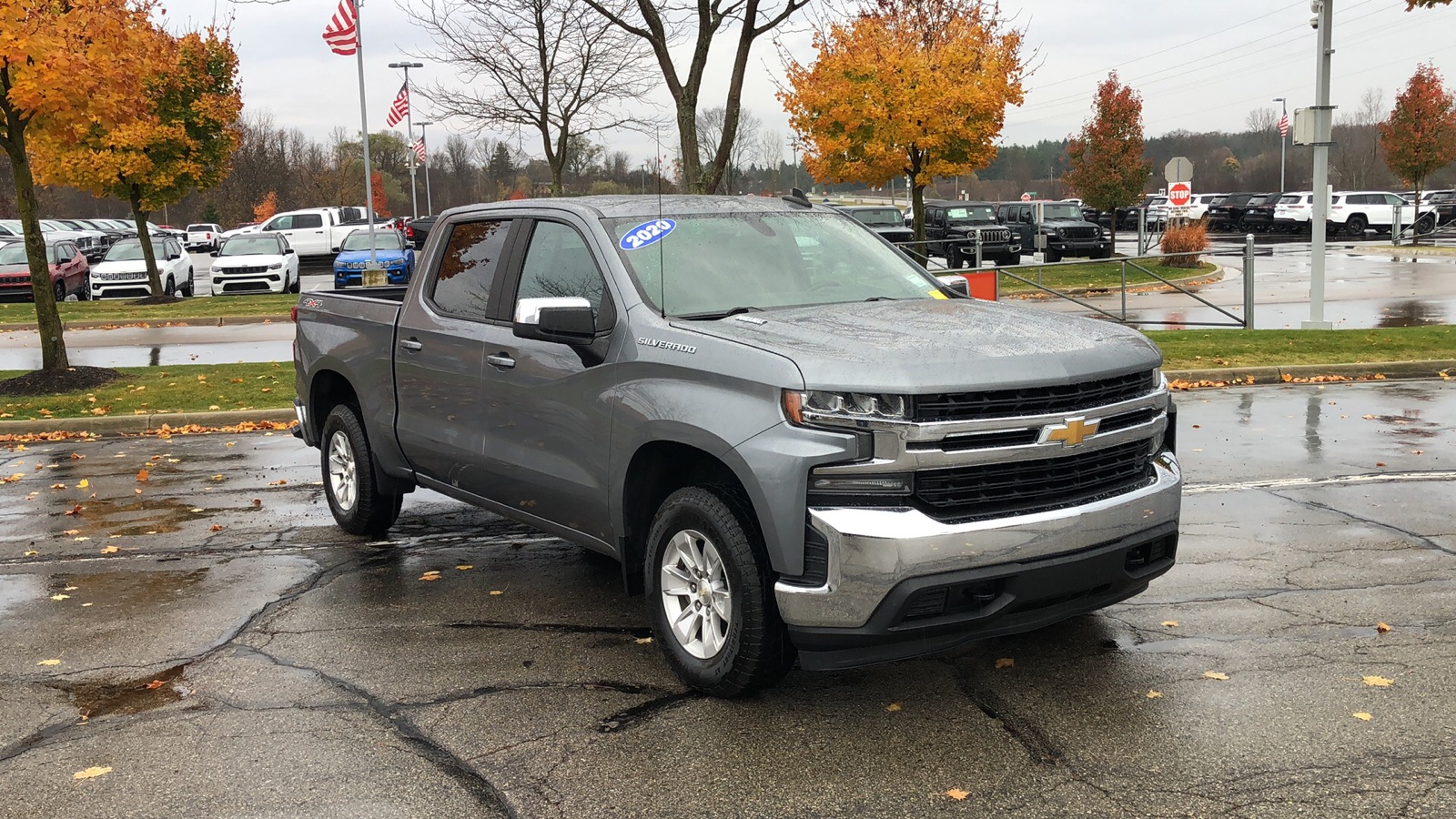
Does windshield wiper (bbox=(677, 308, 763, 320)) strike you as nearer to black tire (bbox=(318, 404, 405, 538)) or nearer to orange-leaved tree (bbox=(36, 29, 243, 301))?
black tire (bbox=(318, 404, 405, 538))

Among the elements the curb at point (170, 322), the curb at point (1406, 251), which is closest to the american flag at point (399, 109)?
the curb at point (170, 322)

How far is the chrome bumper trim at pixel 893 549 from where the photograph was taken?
4.07m

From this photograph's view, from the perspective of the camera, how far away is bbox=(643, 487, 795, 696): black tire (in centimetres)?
442

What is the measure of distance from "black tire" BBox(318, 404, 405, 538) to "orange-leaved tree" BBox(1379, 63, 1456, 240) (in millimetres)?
49929

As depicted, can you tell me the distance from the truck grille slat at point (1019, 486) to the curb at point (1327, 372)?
9.27 m

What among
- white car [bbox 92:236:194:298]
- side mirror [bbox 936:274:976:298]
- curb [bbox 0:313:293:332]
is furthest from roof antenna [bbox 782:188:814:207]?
white car [bbox 92:236:194:298]

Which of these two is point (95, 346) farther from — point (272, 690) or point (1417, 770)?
point (1417, 770)

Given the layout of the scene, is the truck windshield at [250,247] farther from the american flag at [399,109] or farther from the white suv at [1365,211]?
the white suv at [1365,211]

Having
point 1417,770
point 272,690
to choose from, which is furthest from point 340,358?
point 1417,770

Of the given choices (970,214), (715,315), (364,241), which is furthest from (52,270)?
(715,315)

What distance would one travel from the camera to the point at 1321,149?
17625mm

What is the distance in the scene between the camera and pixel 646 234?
18.1 feet

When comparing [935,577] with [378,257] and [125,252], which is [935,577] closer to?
[378,257]

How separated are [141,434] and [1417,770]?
11.5 metres
